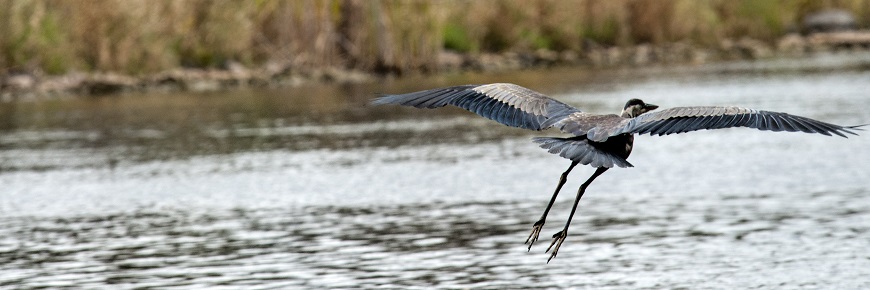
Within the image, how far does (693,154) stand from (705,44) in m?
33.3

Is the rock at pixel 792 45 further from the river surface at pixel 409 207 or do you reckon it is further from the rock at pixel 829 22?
the river surface at pixel 409 207

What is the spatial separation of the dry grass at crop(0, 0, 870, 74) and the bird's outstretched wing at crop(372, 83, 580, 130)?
29.3m

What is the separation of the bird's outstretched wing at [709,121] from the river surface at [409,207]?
1757 mm

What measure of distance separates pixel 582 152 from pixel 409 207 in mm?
6279

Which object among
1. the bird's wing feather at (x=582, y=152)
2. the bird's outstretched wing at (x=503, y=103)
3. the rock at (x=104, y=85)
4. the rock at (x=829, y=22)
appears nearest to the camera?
the bird's wing feather at (x=582, y=152)

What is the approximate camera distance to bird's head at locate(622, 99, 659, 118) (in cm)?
891

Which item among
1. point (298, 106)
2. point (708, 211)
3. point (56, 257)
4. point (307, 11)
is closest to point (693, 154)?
point (708, 211)

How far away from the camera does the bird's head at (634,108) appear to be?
8914 millimetres

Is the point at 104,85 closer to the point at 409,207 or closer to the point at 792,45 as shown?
the point at 792,45

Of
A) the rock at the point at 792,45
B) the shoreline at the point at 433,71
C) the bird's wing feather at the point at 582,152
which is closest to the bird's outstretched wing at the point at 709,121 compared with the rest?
the bird's wing feather at the point at 582,152

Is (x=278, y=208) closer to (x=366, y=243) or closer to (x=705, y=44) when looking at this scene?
(x=366, y=243)

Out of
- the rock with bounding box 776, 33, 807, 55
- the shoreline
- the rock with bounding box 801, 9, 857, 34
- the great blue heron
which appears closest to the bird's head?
the great blue heron

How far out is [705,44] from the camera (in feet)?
169

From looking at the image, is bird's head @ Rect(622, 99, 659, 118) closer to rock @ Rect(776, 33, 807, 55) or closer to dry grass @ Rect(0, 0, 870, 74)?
dry grass @ Rect(0, 0, 870, 74)
